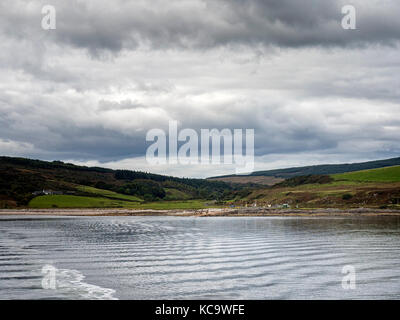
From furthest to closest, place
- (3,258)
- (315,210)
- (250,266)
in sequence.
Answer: (315,210), (3,258), (250,266)

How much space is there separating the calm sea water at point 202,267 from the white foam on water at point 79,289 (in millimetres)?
67

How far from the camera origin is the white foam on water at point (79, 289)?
2925 cm

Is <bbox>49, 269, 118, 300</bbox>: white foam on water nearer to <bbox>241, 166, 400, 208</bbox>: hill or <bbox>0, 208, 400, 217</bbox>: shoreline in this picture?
<bbox>0, 208, 400, 217</bbox>: shoreline

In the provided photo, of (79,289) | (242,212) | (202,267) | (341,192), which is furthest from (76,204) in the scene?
(79,289)

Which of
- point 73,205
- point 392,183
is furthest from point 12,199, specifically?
point 392,183

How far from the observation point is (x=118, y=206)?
18688 centimetres

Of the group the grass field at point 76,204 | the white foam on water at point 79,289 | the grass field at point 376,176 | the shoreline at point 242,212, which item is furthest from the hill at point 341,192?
the white foam on water at point 79,289

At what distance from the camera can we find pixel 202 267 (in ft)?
129

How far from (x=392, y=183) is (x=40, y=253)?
13592 cm

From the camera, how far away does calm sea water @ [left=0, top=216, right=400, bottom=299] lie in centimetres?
2992

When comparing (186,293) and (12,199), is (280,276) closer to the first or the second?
(186,293)

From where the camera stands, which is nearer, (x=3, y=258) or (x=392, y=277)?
(x=392, y=277)

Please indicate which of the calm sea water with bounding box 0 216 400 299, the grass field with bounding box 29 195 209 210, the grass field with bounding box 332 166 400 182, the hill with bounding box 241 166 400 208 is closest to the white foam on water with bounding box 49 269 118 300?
the calm sea water with bounding box 0 216 400 299
